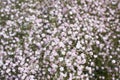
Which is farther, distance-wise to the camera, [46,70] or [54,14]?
[54,14]

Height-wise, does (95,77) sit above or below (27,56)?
below

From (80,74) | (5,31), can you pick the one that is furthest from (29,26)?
(80,74)

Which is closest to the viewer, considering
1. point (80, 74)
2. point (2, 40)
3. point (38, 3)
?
point (80, 74)

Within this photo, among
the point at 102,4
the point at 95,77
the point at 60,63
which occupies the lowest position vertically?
the point at 95,77

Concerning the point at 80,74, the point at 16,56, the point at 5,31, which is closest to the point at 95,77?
the point at 80,74

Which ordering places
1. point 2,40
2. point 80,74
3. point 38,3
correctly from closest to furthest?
point 80,74 < point 2,40 < point 38,3

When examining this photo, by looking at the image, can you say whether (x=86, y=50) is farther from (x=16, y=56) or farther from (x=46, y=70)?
(x=16, y=56)
